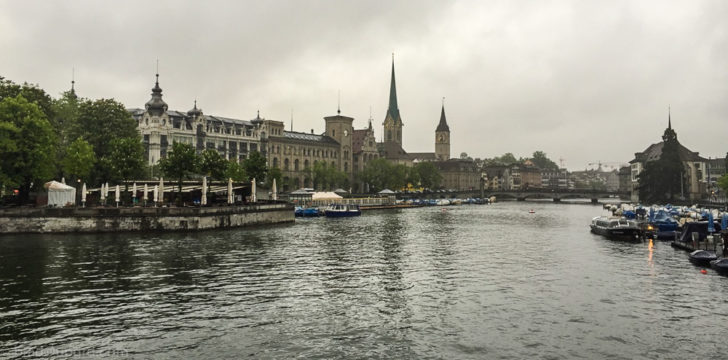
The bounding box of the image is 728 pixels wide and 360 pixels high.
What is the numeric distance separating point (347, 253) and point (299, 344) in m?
24.7

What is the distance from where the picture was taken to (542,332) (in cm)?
2128

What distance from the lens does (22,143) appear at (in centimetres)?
6128

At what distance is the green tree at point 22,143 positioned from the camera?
6006 cm

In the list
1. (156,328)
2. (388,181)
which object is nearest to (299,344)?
(156,328)

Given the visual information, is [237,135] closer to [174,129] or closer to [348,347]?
[174,129]

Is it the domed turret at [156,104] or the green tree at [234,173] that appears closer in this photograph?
the green tree at [234,173]

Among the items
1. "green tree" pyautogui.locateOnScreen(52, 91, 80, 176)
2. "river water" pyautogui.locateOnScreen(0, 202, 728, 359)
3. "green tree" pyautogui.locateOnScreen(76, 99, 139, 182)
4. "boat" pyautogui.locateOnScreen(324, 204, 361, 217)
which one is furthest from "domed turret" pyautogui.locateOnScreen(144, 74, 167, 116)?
"river water" pyautogui.locateOnScreen(0, 202, 728, 359)

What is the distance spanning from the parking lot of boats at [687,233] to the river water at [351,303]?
6.19 ft

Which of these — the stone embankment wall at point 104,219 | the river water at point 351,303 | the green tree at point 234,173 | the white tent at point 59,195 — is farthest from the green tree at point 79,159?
the green tree at point 234,173

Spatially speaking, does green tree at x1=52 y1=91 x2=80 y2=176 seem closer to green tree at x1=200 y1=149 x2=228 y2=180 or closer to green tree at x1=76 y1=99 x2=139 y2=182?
green tree at x1=76 y1=99 x2=139 y2=182

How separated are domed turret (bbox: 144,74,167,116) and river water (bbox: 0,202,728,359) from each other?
85945 mm

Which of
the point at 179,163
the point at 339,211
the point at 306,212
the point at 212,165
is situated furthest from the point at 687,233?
the point at 306,212

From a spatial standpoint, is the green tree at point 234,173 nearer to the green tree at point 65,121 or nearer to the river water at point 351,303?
the green tree at point 65,121

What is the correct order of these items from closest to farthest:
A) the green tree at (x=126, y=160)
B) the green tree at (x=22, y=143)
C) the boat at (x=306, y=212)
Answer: the green tree at (x=22, y=143), the green tree at (x=126, y=160), the boat at (x=306, y=212)
